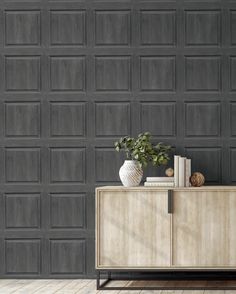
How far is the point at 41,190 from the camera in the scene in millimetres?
7465

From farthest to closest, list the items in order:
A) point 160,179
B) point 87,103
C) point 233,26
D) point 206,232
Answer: point 87,103 < point 233,26 < point 160,179 < point 206,232

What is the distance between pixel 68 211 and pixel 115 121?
86 cm

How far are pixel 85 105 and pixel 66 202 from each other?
33.2 inches

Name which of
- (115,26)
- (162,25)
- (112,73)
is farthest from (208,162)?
(115,26)

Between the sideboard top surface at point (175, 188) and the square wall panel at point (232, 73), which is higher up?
the square wall panel at point (232, 73)

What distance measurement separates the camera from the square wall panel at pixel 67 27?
7.45m

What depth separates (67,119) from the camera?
24.5ft

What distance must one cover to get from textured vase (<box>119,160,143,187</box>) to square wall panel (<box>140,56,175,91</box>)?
736mm

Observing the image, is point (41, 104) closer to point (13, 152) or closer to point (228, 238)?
point (13, 152)

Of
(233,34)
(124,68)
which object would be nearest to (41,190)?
(124,68)

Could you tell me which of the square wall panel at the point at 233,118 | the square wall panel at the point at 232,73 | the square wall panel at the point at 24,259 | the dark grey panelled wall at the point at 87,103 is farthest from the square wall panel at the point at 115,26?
the square wall panel at the point at 24,259

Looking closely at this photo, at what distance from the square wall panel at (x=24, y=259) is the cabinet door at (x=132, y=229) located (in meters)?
0.75

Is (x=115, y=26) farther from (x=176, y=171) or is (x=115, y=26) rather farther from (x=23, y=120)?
(x=176, y=171)

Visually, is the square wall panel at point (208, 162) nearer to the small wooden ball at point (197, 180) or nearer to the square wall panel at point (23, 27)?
the small wooden ball at point (197, 180)
